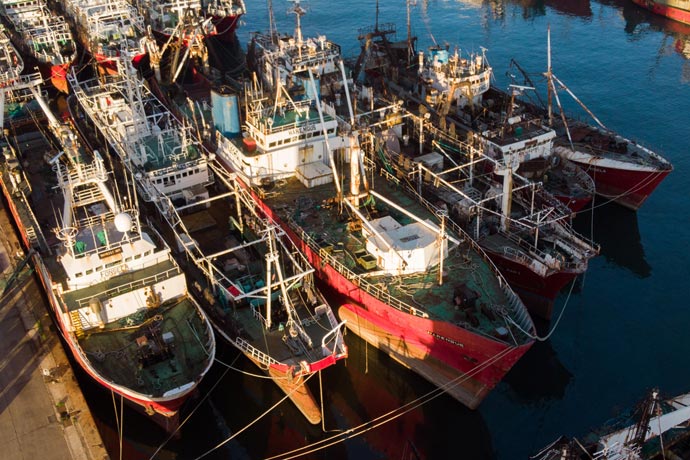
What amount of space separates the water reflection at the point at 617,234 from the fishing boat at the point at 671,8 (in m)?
52.7

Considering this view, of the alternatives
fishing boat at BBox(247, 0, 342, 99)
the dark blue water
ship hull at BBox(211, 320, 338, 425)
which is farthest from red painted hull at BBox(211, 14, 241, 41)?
ship hull at BBox(211, 320, 338, 425)

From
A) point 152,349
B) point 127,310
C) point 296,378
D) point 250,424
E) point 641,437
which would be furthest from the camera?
point 127,310

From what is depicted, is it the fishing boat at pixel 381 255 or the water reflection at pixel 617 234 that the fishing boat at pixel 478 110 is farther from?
the fishing boat at pixel 381 255

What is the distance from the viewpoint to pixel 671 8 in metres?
90.1

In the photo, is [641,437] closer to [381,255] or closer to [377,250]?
[381,255]

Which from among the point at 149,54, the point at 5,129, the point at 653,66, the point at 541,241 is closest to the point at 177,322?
the point at 541,241

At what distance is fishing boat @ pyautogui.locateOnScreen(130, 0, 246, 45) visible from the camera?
6875 cm

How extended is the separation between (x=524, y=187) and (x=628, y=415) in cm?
1712

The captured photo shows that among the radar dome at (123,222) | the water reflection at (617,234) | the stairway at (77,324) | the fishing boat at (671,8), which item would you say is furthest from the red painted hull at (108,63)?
the fishing boat at (671,8)

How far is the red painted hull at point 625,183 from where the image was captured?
46.9 metres

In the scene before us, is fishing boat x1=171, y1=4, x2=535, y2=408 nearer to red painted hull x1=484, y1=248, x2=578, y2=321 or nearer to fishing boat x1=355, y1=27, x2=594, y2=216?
red painted hull x1=484, y1=248, x2=578, y2=321

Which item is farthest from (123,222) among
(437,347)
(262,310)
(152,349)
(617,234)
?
(617,234)

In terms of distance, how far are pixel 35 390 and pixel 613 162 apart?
130 ft

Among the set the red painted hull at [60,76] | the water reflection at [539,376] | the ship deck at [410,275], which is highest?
the red painted hull at [60,76]
